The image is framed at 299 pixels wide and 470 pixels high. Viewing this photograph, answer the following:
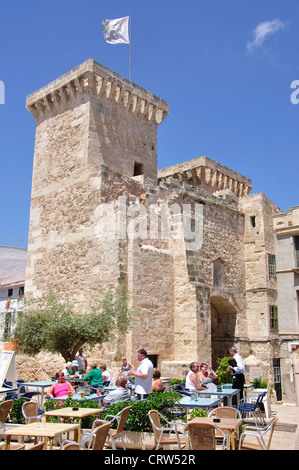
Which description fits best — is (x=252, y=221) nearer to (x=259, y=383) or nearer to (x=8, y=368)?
(x=259, y=383)

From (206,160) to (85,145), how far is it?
7669 millimetres

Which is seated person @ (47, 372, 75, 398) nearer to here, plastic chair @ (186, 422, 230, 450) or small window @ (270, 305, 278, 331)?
plastic chair @ (186, 422, 230, 450)

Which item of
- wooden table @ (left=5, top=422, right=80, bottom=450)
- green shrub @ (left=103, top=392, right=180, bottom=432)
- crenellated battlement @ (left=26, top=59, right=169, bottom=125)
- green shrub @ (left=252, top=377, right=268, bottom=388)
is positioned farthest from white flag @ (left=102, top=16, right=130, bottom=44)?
wooden table @ (left=5, top=422, right=80, bottom=450)

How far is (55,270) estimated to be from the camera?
629 inches

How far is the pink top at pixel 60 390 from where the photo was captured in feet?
27.4

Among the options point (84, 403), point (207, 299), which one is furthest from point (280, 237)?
point (84, 403)

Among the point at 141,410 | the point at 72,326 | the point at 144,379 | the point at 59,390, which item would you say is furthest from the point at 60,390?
the point at 72,326

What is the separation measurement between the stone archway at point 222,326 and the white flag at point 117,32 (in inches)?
447

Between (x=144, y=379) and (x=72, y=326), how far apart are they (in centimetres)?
402

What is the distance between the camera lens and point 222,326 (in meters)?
19.0

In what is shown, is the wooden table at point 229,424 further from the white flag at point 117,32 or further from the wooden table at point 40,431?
the white flag at point 117,32

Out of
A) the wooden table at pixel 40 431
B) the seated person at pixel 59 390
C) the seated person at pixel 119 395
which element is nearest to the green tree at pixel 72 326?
the seated person at pixel 59 390

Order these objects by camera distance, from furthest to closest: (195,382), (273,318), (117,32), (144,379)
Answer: (273,318) → (117,32) → (195,382) → (144,379)
